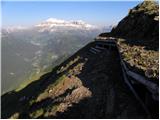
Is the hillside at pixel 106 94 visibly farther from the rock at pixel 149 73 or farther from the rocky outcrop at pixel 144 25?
the rocky outcrop at pixel 144 25

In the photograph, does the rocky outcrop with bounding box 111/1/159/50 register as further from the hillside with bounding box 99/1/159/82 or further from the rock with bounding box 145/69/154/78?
the rock with bounding box 145/69/154/78

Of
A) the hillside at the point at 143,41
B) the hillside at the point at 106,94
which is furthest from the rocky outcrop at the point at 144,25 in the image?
the hillside at the point at 106,94

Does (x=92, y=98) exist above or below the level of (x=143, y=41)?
below

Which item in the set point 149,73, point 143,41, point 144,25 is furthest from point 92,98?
point 144,25

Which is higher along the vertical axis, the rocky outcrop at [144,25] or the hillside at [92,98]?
the rocky outcrop at [144,25]

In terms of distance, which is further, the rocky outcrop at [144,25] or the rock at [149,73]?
the rocky outcrop at [144,25]

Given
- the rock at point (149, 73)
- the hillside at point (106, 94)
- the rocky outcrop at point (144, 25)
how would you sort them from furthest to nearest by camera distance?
the rocky outcrop at point (144, 25) → the hillside at point (106, 94) → the rock at point (149, 73)

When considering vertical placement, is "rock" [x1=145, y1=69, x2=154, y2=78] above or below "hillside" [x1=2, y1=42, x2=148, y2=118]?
above

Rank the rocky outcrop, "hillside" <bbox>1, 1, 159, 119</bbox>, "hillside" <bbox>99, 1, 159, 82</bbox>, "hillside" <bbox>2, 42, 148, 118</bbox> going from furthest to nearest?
the rocky outcrop < "hillside" <bbox>99, 1, 159, 82</bbox> < "hillside" <bbox>2, 42, 148, 118</bbox> < "hillside" <bbox>1, 1, 159, 119</bbox>

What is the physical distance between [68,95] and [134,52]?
227 inches

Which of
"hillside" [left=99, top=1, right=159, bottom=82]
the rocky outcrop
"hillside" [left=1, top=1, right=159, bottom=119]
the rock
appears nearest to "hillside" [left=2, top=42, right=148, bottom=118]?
"hillside" [left=1, top=1, right=159, bottom=119]

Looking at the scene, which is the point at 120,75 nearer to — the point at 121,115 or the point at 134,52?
the point at 134,52

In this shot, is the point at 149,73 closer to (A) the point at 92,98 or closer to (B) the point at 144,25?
(A) the point at 92,98

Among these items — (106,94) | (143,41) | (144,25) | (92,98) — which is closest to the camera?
(92,98)
